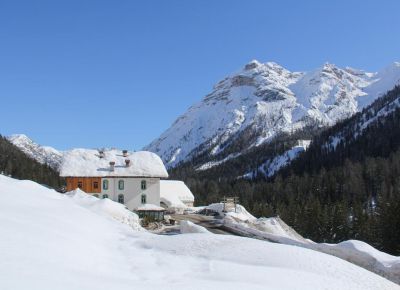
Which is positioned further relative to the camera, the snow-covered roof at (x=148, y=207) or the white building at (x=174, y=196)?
the white building at (x=174, y=196)

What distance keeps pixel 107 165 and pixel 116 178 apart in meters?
2.29

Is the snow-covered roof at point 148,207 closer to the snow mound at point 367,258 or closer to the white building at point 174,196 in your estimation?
the white building at point 174,196

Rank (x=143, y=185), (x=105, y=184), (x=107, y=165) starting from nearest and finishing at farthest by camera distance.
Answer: (x=105, y=184)
(x=143, y=185)
(x=107, y=165)

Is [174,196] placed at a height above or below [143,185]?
below

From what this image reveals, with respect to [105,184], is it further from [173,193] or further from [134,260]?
[134,260]

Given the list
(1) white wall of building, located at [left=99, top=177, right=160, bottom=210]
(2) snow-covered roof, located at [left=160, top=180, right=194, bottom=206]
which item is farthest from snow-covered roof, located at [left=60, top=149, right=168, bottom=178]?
(2) snow-covered roof, located at [left=160, top=180, right=194, bottom=206]

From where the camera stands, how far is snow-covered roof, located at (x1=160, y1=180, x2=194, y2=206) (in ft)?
290

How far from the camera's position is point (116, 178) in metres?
62.1

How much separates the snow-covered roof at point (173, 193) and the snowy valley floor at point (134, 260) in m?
68.2

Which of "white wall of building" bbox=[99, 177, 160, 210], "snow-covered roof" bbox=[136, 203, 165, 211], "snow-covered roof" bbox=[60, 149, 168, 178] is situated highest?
"snow-covered roof" bbox=[60, 149, 168, 178]

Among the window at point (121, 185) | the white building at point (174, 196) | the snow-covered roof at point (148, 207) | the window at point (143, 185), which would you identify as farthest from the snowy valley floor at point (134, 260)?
the white building at point (174, 196)

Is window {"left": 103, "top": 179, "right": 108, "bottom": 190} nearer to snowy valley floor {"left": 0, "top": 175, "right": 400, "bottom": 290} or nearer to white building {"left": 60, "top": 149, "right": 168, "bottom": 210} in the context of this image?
white building {"left": 60, "top": 149, "right": 168, "bottom": 210}

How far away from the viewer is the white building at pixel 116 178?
2430 inches

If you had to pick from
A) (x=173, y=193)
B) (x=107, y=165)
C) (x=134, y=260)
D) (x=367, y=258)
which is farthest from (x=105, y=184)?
(x=134, y=260)
